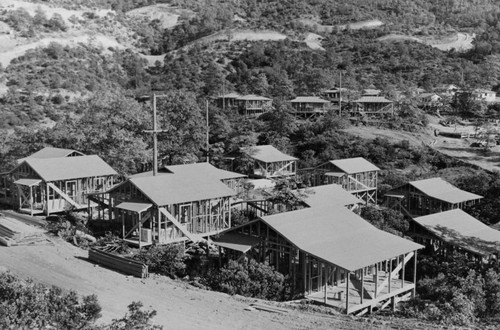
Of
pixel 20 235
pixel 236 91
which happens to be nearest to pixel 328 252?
pixel 20 235

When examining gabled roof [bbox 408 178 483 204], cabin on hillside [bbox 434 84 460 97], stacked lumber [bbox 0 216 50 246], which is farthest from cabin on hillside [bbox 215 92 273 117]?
stacked lumber [bbox 0 216 50 246]

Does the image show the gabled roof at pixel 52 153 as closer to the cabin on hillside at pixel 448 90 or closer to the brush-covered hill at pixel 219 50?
the brush-covered hill at pixel 219 50

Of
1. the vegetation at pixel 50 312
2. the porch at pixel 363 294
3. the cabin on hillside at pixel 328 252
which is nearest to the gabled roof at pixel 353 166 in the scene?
the cabin on hillside at pixel 328 252

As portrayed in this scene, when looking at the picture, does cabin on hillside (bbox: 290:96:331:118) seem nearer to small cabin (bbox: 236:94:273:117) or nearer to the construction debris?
small cabin (bbox: 236:94:273:117)

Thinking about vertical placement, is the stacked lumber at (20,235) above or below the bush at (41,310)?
below

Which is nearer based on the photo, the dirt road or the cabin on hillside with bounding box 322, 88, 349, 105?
the dirt road

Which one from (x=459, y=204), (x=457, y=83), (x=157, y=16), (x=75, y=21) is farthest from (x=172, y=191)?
(x=157, y=16)
